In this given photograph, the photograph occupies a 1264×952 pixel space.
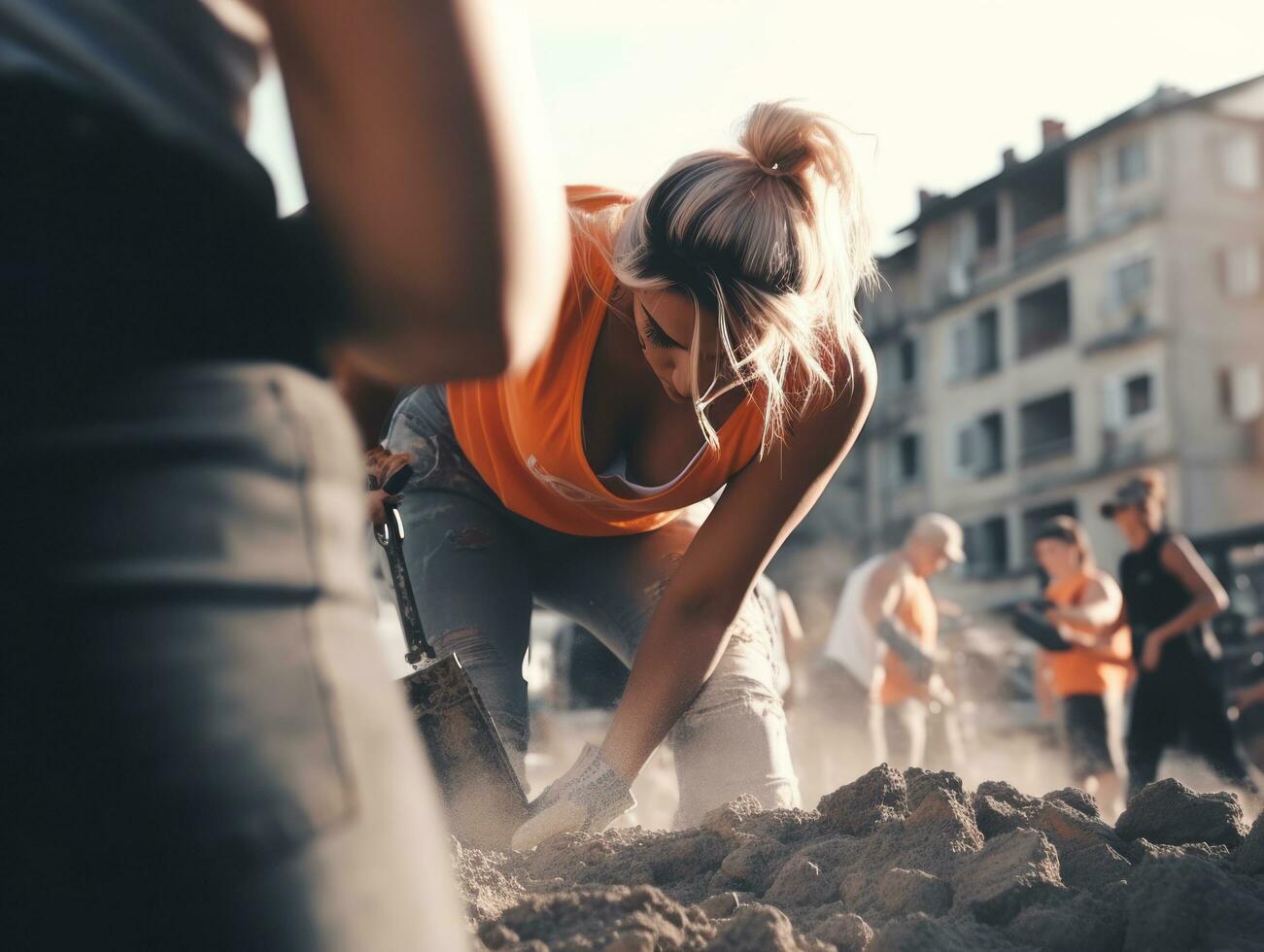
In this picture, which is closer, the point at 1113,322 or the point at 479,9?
the point at 479,9

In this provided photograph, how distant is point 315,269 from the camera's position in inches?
27.8

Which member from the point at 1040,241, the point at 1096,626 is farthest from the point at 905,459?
the point at 1096,626

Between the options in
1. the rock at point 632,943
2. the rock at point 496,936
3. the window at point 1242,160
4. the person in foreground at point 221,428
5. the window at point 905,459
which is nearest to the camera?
the person in foreground at point 221,428

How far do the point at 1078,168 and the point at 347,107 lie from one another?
3578 cm

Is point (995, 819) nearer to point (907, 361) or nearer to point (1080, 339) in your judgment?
point (1080, 339)

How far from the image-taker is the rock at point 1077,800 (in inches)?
96.6

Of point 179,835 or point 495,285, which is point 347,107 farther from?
point 179,835

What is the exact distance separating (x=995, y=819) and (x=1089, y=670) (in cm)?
478

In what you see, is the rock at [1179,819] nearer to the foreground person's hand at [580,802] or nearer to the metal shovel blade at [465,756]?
the foreground person's hand at [580,802]

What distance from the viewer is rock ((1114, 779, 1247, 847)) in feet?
7.63

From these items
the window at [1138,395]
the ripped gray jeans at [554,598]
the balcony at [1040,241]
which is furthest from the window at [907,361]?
the ripped gray jeans at [554,598]

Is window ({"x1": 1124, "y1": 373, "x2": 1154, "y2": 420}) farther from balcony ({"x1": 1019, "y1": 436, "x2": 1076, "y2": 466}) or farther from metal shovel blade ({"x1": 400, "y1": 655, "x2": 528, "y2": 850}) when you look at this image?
metal shovel blade ({"x1": 400, "y1": 655, "x2": 528, "y2": 850})

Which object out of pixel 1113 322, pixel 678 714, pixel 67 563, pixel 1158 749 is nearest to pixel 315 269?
pixel 67 563

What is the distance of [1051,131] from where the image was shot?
35.8 m
